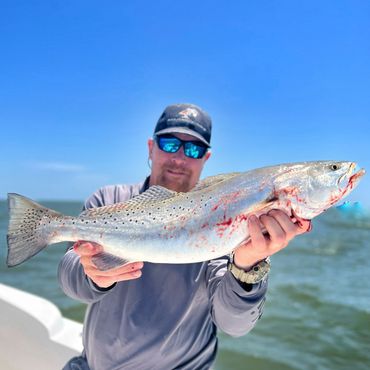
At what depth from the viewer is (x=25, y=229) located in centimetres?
309

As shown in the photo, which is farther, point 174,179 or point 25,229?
point 174,179

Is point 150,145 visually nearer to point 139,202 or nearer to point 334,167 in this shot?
point 139,202

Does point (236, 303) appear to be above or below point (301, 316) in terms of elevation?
below

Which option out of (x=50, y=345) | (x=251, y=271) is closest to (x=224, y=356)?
(x=50, y=345)

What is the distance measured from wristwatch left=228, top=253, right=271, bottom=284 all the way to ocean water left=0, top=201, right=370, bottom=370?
805mm

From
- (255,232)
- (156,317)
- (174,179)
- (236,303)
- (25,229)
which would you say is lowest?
(156,317)

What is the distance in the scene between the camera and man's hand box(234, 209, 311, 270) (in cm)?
266

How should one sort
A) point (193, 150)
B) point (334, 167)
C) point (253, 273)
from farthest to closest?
point (193, 150) < point (253, 273) < point (334, 167)

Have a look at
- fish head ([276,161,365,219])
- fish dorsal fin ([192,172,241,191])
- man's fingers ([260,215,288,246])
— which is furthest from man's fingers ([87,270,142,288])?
fish head ([276,161,365,219])

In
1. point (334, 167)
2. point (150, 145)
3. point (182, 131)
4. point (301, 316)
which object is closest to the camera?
point (334, 167)

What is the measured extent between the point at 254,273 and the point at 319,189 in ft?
2.46

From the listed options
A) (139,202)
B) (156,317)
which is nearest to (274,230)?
(139,202)

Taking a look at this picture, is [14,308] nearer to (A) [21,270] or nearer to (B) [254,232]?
(B) [254,232]

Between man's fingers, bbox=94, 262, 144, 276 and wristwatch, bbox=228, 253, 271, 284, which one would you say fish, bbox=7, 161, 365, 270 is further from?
wristwatch, bbox=228, 253, 271, 284
